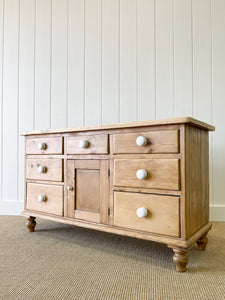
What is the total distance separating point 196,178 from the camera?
3.58 feet

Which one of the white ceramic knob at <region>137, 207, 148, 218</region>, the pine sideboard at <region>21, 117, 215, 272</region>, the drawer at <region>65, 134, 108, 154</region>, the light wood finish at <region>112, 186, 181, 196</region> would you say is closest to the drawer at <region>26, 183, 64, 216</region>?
the pine sideboard at <region>21, 117, 215, 272</region>

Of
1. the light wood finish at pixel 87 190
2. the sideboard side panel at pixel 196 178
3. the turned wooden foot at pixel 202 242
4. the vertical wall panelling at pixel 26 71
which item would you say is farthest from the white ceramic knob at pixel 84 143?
the vertical wall panelling at pixel 26 71

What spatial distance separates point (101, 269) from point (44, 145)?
793 mm

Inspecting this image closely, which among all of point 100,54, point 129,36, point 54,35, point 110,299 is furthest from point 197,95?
point 110,299

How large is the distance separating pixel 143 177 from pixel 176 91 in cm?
99

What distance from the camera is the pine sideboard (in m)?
0.99

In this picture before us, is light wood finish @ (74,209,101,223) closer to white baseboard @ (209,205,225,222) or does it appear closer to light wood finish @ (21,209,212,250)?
light wood finish @ (21,209,212,250)

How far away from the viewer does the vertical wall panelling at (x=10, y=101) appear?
2098 mm

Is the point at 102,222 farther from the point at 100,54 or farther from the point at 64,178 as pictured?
the point at 100,54

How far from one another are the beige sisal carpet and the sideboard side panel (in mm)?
178

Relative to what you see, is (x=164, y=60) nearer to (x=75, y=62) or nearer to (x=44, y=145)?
(x=75, y=62)

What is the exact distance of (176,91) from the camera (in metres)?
1.77

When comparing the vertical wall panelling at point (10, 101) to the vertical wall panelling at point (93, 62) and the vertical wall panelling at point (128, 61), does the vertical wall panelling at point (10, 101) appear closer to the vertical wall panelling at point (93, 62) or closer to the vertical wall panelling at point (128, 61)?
the vertical wall panelling at point (93, 62)

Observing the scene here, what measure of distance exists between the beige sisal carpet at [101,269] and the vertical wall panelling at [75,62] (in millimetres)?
1024
